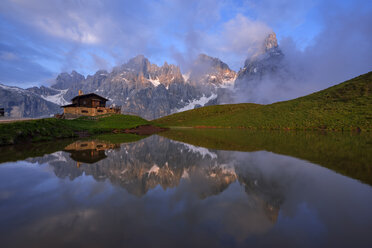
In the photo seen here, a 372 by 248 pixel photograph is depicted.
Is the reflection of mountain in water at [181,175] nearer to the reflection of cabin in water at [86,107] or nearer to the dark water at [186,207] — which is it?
the dark water at [186,207]

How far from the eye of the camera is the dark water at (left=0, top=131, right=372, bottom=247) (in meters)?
3.57

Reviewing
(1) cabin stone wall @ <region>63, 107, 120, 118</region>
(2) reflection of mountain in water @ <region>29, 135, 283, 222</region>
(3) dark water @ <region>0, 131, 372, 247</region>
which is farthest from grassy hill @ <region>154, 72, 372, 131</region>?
(2) reflection of mountain in water @ <region>29, 135, 283, 222</region>

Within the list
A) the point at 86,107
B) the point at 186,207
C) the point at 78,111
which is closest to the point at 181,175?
the point at 186,207

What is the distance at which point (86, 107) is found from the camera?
69.6 meters

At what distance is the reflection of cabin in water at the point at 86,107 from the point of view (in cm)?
6731

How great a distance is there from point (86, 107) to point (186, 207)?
75827 mm

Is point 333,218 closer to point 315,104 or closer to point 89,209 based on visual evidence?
point 89,209

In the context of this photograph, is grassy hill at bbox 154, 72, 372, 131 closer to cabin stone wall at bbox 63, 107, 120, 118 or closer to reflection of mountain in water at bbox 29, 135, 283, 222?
cabin stone wall at bbox 63, 107, 120, 118

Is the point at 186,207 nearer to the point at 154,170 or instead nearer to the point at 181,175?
the point at 181,175

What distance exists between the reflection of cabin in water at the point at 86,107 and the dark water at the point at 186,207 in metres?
67.5

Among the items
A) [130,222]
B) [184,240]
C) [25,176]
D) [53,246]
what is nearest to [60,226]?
[53,246]

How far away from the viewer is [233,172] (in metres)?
8.41

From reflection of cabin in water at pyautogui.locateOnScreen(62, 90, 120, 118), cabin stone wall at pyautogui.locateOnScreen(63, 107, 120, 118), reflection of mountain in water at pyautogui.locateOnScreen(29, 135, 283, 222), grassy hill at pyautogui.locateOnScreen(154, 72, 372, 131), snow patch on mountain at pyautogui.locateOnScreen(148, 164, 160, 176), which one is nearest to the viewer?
reflection of mountain in water at pyautogui.locateOnScreen(29, 135, 283, 222)

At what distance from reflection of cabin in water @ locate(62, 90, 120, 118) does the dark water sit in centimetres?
6745
